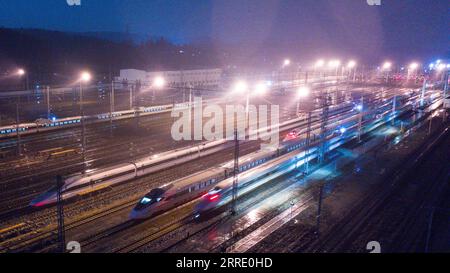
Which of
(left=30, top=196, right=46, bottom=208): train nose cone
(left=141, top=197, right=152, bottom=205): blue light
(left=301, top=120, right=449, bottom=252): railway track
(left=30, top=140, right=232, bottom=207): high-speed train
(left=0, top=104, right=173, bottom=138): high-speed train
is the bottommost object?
(left=301, top=120, right=449, bottom=252): railway track

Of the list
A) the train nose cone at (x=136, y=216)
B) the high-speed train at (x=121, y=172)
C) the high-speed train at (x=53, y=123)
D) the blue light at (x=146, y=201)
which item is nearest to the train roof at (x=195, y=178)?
the high-speed train at (x=121, y=172)

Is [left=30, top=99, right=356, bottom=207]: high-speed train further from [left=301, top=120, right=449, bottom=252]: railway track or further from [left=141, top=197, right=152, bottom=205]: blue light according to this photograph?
[left=301, top=120, right=449, bottom=252]: railway track

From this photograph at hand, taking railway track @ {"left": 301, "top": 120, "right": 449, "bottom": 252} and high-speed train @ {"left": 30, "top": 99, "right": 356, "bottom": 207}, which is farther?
high-speed train @ {"left": 30, "top": 99, "right": 356, "bottom": 207}

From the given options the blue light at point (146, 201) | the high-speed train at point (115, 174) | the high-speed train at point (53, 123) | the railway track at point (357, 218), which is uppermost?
the high-speed train at point (53, 123)

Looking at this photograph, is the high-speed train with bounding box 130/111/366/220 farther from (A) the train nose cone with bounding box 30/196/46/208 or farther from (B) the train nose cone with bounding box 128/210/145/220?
(A) the train nose cone with bounding box 30/196/46/208

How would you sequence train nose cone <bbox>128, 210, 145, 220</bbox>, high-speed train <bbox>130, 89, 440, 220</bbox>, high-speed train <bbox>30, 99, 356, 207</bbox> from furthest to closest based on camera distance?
high-speed train <bbox>30, 99, 356, 207</bbox>, high-speed train <bbox>130, 89, 440, 220</bbox>, train nose cone <bbox>128, 210, 145, 220</bbox>

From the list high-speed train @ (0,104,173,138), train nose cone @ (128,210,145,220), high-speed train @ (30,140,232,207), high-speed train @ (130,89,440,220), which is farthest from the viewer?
high-speed train @ (0,104,173,138)

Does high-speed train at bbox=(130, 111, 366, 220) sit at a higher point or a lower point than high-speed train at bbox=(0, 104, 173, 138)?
lower

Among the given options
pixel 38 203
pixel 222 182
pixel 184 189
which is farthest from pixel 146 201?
pixel 38 203

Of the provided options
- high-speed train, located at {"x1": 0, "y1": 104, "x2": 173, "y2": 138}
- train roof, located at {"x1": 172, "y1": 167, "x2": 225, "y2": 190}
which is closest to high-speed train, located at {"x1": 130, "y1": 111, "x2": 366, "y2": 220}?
train roof, located at {"x1": 172, "y1": 167, "x2": 225, "y2": 190}

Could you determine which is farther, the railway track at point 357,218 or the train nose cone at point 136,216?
the train nose cone at point 136,216

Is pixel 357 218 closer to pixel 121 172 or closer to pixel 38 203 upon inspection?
pixel 121 172

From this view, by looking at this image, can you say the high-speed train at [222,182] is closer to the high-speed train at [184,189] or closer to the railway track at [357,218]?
the high-speed train at [184,189]
